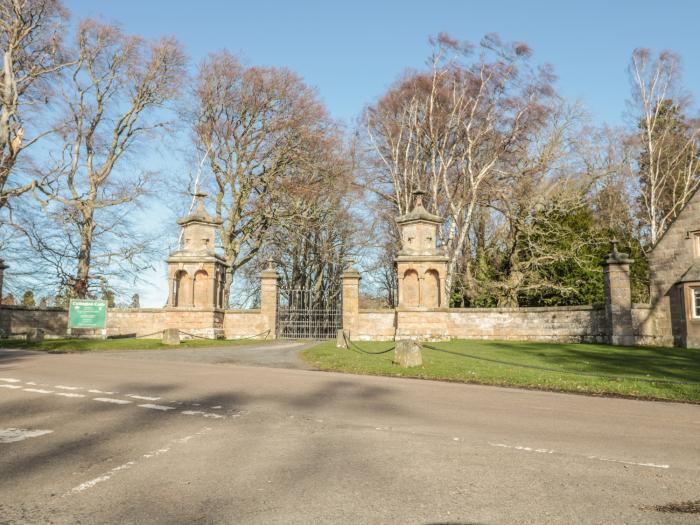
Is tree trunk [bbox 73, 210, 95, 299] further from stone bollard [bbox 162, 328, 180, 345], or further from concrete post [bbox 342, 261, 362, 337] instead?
concrete post [bbox 342, 261, 362, 337]

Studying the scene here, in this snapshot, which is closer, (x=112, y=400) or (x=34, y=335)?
(x=112, y=400)

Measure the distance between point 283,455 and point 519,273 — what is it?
24.8 metres

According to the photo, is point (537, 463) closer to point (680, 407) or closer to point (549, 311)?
point (680, 407)

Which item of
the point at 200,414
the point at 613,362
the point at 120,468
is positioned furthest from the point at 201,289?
the point at 120,468

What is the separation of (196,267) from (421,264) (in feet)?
34.2

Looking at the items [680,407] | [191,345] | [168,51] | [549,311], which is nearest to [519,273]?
[549,311]

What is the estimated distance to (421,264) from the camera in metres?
22.2

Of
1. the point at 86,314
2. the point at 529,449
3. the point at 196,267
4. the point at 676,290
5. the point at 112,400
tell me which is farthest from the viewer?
the point at 196,267

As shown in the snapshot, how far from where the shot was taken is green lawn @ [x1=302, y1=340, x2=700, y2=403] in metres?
8.83

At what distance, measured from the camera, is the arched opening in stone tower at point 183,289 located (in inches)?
910

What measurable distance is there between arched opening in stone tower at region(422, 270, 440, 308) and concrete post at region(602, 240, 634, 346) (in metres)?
7.20

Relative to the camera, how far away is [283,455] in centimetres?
451

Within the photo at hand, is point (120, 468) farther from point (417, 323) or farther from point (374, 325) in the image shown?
point (374, 325)

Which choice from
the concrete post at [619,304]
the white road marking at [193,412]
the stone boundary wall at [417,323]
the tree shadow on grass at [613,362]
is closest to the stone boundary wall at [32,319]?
the stone boundary wall at [417,323]
